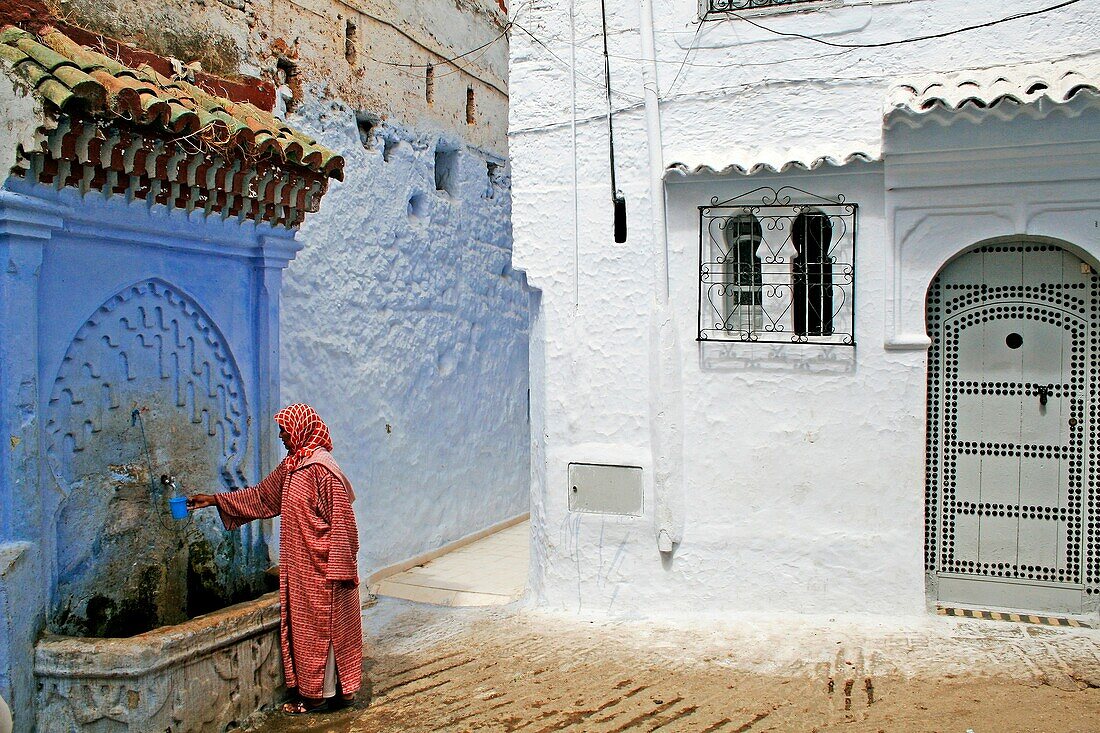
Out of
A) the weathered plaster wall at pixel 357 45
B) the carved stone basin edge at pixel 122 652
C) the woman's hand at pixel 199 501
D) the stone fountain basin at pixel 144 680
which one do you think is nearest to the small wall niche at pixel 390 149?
the weathered plaster wall at pixel 357 45

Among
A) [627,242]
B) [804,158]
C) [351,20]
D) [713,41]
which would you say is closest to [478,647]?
[627,242]

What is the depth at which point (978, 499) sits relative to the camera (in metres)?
5.57

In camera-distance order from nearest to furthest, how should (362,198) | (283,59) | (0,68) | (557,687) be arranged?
(0,68) < (557,687) < (283,59) < (362,198)

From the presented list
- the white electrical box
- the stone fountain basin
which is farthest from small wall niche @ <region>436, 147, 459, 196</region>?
the stone fountain basin

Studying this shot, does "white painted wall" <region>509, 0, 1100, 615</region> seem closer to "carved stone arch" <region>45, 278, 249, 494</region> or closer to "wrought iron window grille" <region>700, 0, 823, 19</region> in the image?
"wrought iron window grille" <region>700, 0, 823, 19</region>

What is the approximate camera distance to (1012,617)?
5434mm

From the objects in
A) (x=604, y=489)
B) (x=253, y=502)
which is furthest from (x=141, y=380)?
(x=604, y=489)

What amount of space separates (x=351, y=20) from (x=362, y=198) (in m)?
1.37

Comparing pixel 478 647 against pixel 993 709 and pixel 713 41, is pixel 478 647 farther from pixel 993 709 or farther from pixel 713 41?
pixel 713 41

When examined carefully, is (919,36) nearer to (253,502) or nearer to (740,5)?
(740,5)

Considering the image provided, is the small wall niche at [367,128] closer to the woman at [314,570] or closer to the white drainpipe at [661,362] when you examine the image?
the white drainpipe at [661,362]

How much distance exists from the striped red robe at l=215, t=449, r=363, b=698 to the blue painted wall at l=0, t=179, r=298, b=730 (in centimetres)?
63

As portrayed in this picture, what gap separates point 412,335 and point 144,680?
4.48 meters

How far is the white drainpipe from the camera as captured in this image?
5.81 metres
